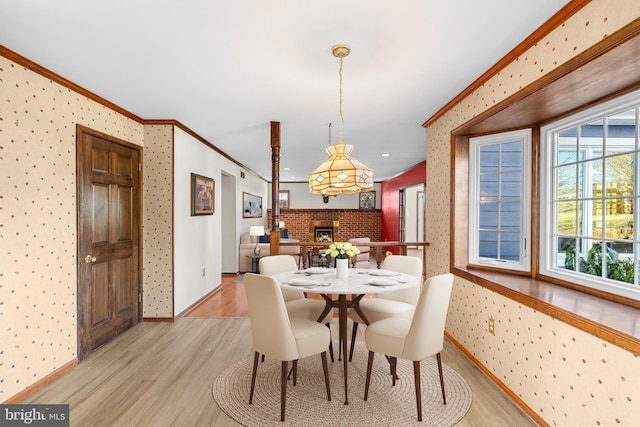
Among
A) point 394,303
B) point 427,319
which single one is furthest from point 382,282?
point 394,303

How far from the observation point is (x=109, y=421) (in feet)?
6.43

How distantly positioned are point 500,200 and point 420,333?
1.59 metres

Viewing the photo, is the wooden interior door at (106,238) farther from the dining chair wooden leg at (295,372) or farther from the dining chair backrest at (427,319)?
the dining chair backrest at (427,319)

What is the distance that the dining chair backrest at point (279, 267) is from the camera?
313 centimetres

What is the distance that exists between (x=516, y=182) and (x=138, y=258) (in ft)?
12.9

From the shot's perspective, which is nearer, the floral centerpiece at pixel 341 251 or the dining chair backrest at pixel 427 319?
the dining chair backrest at pixel 427 319

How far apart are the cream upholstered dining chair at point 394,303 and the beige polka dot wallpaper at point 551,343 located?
453 mm

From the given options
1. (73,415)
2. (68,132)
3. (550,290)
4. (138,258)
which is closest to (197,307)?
(138,258)

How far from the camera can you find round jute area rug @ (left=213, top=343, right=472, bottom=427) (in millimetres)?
1971

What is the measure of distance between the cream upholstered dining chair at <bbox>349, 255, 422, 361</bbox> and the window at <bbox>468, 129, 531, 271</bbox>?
0.61 m

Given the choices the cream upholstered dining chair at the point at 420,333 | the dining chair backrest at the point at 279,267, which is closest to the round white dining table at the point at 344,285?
the cream upholstered dining chair at the point at 420,333

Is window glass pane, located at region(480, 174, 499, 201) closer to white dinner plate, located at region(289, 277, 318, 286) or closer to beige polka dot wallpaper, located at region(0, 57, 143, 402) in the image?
white dinner plate, located at region(289, 277, 318, 286)

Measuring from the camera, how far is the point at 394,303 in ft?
9.33

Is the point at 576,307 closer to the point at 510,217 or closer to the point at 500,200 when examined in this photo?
the point at 510,217
